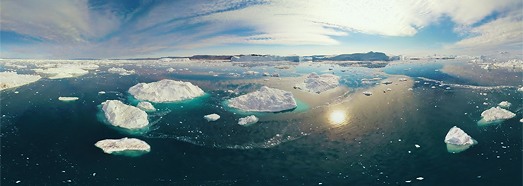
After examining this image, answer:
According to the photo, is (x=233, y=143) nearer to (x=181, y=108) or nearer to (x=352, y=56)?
(x=181, y=108)

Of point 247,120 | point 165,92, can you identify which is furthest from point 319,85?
point 247,120

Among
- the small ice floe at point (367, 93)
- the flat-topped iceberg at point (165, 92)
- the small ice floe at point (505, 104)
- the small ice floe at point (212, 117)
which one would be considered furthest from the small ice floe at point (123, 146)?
the small ice floe at point (505, 104)

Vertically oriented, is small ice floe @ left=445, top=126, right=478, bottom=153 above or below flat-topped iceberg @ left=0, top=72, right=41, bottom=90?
below

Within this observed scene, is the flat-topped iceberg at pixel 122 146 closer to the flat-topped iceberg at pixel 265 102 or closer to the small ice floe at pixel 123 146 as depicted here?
the small ice floe at pixel 123 146

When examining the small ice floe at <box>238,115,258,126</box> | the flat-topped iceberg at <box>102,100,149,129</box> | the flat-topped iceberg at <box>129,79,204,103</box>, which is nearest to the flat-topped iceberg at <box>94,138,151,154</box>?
the flat-topped iceberg at <box>102,100,149,129</box>

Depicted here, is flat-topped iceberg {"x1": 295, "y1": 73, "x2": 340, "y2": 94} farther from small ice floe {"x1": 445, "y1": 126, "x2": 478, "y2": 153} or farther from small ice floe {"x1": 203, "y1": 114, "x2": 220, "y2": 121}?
small ice floe {"x1": 445, "y1": 126, "x2": 478, "y2": 153}
